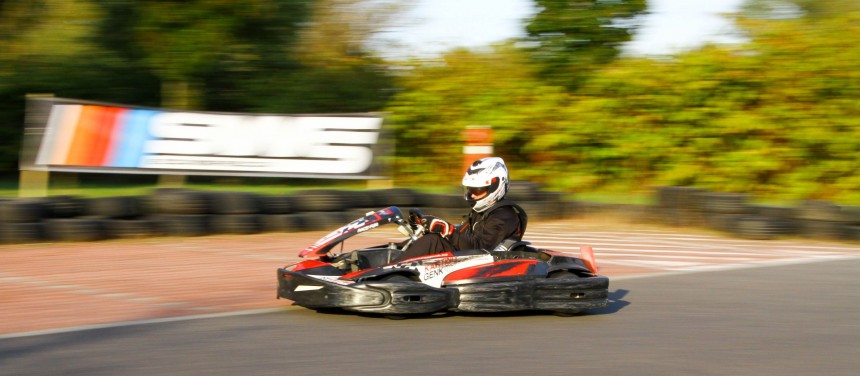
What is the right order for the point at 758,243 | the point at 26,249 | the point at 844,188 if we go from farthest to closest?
the point at 844,188
the point at 758,243
the point at 26,249

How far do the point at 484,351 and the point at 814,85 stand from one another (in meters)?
11.1

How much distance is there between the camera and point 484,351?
16.1 ft

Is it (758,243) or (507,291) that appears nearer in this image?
(507,291)

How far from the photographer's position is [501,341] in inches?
204

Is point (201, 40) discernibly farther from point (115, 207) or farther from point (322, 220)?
point (115, 207)

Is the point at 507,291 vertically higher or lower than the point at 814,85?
lower

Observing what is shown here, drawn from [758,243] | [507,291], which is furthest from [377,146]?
[507,291]

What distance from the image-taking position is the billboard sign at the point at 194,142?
12359 millimetres

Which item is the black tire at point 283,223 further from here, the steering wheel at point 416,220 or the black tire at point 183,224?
the steering wheel at point 416,220

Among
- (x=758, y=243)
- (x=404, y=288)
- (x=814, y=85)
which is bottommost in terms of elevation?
(x=758, y=243)

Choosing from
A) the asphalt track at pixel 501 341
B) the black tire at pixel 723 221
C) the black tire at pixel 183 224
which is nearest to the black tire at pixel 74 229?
the black tire at pixel 183 224

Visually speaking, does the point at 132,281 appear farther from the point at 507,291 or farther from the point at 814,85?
the point at 814,85

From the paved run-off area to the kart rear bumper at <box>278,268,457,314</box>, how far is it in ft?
2.64

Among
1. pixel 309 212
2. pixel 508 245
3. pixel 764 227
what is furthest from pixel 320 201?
pixel 508 245
